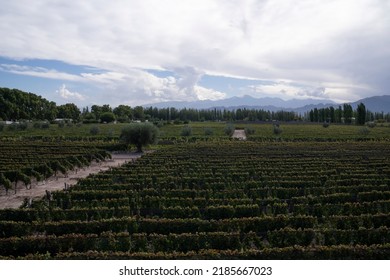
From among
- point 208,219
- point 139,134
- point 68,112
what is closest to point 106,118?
point 68,112

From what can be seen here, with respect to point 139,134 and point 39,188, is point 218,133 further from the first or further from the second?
point 39,188

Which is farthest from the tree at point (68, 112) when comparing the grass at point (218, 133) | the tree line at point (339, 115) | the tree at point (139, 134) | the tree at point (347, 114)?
the tree at point (347, 114)

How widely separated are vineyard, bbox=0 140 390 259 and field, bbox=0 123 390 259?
0.04 metres

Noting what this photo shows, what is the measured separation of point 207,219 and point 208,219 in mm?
62

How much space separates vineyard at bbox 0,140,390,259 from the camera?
46.0 ft

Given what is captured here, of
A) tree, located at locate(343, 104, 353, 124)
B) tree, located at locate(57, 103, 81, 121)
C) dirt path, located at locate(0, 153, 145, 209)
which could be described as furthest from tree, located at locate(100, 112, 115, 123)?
dirt path, located at locate(0, 153, 145, 209)

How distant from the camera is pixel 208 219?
18.8 m

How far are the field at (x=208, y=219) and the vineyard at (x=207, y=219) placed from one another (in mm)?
41

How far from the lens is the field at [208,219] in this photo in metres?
14.0

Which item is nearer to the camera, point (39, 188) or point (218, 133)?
point (39, 188)

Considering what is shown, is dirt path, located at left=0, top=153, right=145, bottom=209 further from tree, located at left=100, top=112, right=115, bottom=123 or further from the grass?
tree, located at left=100, top=112, right=115, bottom=123

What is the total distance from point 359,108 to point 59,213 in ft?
457

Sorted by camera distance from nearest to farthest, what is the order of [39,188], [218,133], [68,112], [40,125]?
1. [39,188]
2. [218,133]
3. [40,125]
4. [68,112]

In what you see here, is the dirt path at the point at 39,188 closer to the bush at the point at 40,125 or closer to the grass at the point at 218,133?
the grass at the point at 218,133
